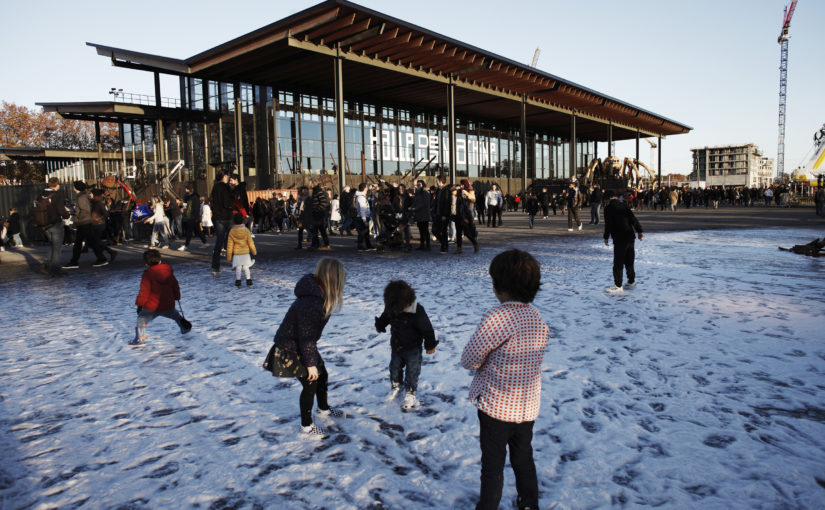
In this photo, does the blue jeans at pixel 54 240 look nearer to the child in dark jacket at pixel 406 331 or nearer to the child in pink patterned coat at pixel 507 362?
the child in dark jacket at pixel 406 331

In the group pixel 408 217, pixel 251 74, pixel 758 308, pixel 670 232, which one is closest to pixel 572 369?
pixel 758 308

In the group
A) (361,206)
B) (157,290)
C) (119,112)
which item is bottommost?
(157,290)

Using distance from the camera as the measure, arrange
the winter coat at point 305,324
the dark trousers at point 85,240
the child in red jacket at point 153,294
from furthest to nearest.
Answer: the dark trousers at point 85,240 → the child in red jacket at point 153,294 → the winter coat at point 305,324

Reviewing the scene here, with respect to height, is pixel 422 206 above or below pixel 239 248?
above

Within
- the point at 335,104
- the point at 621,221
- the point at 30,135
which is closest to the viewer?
the point at 621,221

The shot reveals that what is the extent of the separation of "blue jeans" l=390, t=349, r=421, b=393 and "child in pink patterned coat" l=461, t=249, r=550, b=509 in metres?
1.33

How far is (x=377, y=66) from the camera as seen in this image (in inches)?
1006

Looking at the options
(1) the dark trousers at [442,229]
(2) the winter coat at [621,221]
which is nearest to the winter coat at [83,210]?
(1) the dark trousers at [442,229]

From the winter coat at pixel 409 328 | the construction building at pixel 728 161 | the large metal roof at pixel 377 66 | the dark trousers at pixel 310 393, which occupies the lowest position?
the dark trousers at pixel 310 393

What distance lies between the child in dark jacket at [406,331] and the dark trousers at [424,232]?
28.7 ft

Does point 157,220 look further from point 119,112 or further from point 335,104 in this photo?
point 119,112

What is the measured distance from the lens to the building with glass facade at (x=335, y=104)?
2330 centimetres

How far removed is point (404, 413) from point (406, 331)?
574mm

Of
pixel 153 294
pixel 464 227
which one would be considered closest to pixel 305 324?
pixel 153 294
